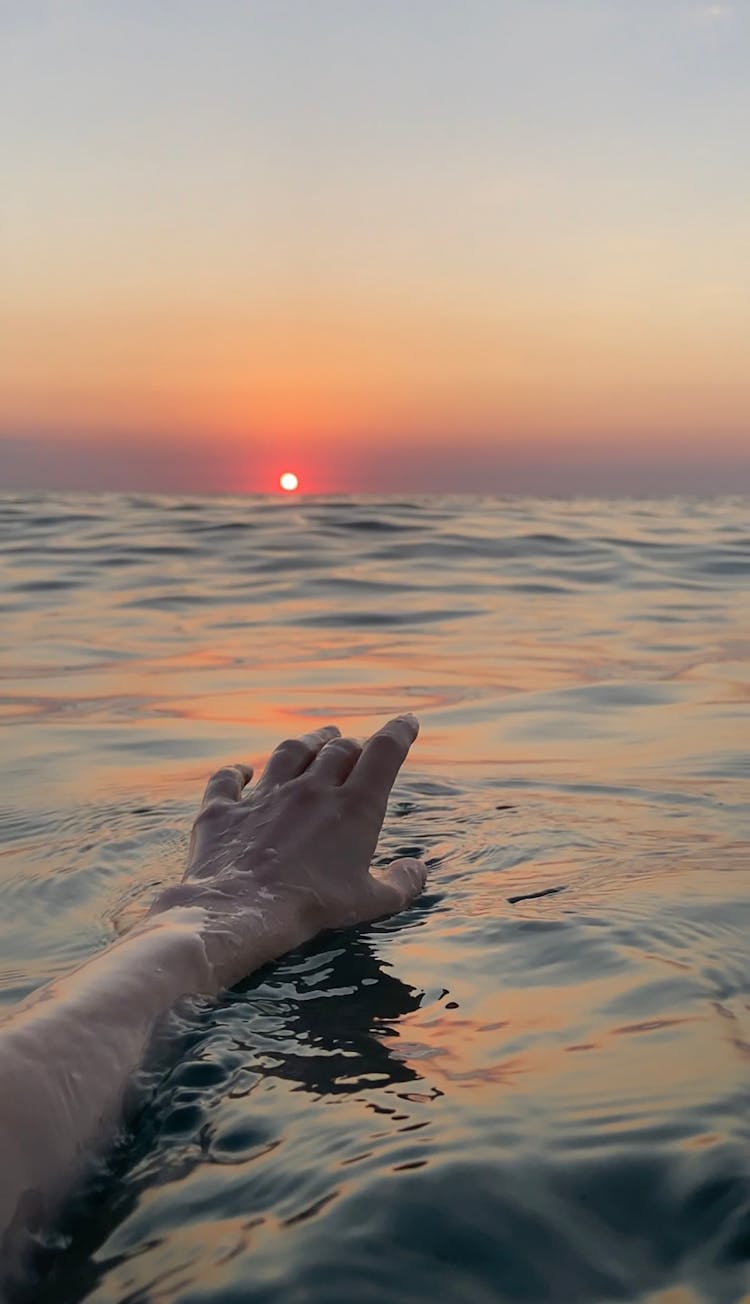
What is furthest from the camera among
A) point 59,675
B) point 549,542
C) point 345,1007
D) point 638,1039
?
point 549,542

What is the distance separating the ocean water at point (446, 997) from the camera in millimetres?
1171

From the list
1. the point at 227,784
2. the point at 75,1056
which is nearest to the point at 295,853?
the point at 227,784

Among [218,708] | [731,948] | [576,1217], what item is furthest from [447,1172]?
[218,708]

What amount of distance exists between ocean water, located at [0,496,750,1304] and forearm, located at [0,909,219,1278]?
47 mm

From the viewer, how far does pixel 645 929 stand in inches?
83.1

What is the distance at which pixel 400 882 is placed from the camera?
2.39 metres

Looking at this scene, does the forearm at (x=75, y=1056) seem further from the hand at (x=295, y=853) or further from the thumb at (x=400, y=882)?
the thumb at (x=400, y=882)

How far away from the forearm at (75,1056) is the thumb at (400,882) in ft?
1.79

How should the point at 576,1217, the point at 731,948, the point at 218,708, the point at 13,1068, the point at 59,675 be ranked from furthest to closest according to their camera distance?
1. the point at 59,675
2. the point at 218,708
3. the point at 731,948
4. the point at 13,1068
5. the point at 576,1217

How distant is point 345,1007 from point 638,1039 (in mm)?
451

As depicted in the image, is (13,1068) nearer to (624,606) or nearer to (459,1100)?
(459,1100)

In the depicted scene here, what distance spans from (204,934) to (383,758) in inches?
25.5

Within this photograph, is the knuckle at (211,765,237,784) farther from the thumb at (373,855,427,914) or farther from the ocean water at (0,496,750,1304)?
the thumb at (373,855,427,914)

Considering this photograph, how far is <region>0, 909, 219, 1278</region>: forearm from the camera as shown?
4.00ft
